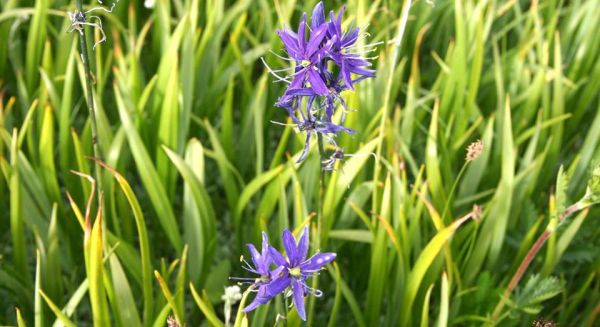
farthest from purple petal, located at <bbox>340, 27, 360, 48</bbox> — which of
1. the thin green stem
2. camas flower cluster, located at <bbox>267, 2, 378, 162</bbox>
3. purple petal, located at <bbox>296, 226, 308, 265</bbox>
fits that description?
purple petal, located at <bbox>296, 226, 308, 265</bbox>

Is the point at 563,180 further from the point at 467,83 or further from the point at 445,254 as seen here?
the point at 467,83

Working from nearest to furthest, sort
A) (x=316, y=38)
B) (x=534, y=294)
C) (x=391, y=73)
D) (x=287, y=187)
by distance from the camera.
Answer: (x=316, y=38) < (x=391, y=73) < (x=534, y=294) < (x=287, y=187)

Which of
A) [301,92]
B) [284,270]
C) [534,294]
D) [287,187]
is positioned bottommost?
[534,294]

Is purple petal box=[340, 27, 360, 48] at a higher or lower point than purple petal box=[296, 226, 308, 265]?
higher

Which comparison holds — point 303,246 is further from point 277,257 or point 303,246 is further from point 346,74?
point 346,74

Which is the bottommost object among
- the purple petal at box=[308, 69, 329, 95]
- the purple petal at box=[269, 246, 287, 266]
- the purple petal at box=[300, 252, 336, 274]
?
the purple petal at box=[300, 252, 336, 274]

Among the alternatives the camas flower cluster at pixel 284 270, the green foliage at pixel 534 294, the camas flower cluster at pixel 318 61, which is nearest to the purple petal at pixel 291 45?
the camas flower cluster at pixel 318 61

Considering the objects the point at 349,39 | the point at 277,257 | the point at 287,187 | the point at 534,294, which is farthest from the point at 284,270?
the point at 287,187

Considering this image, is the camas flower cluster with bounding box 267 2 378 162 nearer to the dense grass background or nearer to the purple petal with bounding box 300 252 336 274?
the purple petal with bounding box 300 252 336 274
